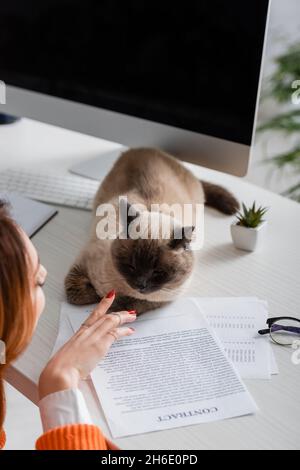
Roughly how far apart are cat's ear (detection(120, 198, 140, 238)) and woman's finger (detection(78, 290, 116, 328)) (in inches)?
5.2

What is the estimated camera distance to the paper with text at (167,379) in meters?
0.74

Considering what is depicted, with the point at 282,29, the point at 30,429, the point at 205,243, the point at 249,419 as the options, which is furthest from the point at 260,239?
the point at 282,29

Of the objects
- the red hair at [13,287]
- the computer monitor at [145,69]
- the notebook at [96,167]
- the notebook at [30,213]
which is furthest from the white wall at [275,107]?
the red hair at [13,287]

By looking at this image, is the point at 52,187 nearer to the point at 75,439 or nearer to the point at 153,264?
the point at 153,264

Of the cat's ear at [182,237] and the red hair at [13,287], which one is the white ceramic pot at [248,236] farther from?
the red hair at [13,287]

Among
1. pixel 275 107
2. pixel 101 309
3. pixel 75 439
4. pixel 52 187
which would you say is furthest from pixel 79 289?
pixel 275 107

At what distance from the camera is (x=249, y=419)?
2.43ft

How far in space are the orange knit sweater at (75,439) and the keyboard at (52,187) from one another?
1.95 feet

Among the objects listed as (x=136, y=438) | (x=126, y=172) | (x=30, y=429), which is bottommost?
(x=30, y=429)

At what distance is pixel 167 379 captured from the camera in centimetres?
80

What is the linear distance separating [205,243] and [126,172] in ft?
0.75

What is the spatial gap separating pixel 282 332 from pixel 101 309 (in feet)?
0.96

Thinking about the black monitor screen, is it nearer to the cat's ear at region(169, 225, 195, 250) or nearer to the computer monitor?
the computer monitor
